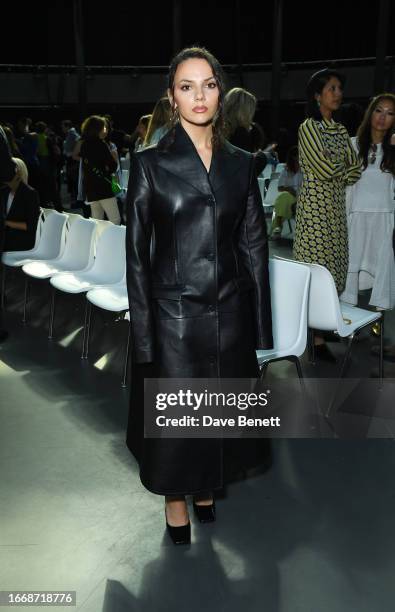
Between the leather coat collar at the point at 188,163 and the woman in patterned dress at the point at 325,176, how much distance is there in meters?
1.86

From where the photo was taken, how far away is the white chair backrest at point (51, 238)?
5637mm

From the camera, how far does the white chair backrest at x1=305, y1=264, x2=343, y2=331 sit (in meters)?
3.36

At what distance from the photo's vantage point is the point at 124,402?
376cm

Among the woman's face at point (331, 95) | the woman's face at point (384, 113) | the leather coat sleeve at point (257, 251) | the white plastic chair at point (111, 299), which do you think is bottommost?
the white plastic chair at point (111, 299)

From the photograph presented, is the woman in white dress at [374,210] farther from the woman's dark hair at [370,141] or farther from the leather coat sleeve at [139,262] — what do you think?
the leather coat sleeve at [139,262]

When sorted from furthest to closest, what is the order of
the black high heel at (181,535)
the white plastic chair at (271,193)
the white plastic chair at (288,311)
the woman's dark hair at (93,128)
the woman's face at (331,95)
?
the white plastic chair at (271,193) → the woman's dark hair at (93,128) → the woman's face at (331,95) → the white plastic chair at (288,311) → the black high heel at (181,535)

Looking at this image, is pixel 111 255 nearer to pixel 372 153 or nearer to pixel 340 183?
pixel 340 183

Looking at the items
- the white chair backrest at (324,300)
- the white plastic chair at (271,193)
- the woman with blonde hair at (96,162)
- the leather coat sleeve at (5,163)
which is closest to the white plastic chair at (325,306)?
the white chair backrest at (324,300)

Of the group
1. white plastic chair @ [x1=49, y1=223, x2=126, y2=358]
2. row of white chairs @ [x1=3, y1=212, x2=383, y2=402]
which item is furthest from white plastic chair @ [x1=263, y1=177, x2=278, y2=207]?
white plastic chair @ [x1=49, y1=223, x2=126, y2=358]

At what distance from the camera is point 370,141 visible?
4.27 m

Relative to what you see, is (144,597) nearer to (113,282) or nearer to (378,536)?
(378,536)

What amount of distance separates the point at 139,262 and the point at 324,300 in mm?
1490

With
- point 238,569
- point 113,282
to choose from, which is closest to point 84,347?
point 113,282

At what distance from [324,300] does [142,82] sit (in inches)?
670
